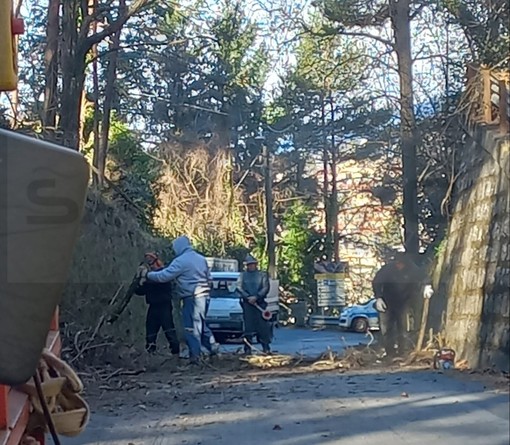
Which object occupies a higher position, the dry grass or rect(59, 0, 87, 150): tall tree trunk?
rect(59, 0, 87, 150): tall tree trunk

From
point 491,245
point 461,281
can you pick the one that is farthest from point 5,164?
point 461,281

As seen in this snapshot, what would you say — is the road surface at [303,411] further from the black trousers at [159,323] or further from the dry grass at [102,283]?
the black trousers at [159,323]

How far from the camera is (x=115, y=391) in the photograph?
1022cm

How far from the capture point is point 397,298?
14727mm

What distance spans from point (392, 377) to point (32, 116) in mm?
7891

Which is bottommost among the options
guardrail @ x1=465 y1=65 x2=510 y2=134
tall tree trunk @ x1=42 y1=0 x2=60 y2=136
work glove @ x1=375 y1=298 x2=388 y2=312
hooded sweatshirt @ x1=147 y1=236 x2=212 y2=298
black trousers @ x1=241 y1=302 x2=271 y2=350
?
black trousers @ x1=241 y1=302 x2=271 y2=350

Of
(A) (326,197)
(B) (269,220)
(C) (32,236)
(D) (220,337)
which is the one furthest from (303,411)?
(A) (326,197)

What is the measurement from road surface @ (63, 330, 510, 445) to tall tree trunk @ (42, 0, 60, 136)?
5.24 m

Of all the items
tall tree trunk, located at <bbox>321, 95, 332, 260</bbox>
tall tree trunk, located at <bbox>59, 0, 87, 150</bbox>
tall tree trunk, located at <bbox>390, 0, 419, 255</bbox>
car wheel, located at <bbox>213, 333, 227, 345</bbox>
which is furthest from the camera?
tall tree trunk, located at <bbox>321, 95, 332, 260</bbox>

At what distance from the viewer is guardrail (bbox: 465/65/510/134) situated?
1246 centimetres

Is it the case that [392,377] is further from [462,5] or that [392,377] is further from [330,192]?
[330,192]

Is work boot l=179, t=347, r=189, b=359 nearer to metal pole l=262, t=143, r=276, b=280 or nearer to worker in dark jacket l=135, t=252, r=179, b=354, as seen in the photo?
worker in dark jacket l=135, t=252, r=179, b=354

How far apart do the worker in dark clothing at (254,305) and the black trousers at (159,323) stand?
2.47m

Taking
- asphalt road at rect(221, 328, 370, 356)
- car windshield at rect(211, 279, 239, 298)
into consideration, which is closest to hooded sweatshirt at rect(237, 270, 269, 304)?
asphalt road at rect(221, 328, 370, 356)
